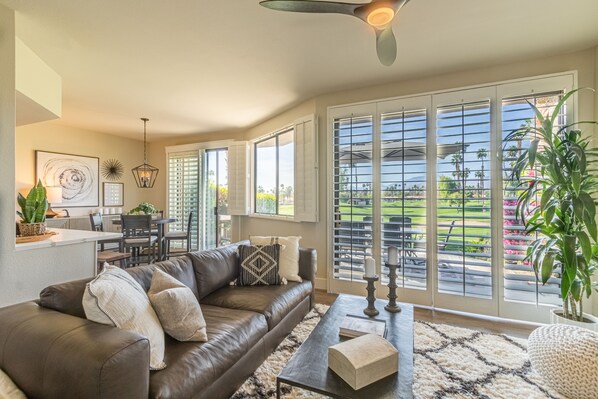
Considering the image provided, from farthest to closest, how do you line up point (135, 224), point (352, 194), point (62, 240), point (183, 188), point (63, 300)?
point (183, 188) → point (135, 224) → point (352, 194) → point (62, 240) → point (63, 300)

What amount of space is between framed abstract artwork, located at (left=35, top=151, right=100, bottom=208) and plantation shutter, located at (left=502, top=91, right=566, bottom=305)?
22.0 feet

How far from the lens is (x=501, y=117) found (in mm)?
2785

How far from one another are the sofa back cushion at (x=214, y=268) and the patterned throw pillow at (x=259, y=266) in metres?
0.08

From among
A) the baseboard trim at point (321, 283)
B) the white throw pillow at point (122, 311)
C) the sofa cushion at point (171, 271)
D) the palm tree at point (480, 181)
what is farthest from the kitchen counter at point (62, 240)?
the palm tree at point (480, 181)

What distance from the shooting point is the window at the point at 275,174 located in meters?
4.27

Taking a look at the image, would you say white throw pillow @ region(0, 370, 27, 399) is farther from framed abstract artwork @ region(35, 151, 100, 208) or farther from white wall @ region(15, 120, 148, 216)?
framed abstract artwork @ region(35, 151, 100, 208)

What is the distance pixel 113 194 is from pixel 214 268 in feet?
15.8

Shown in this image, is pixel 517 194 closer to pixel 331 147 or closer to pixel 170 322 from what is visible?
pixel 331 147

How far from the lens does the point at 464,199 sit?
2912 millimetres

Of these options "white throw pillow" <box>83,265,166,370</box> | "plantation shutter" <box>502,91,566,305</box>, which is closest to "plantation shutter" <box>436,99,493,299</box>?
"plantation shutter" <box>502,91,566,305</box>

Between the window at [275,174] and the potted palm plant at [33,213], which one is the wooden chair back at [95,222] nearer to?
the potted palm plant at [33,213]

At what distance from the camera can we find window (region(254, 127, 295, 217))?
14.0 ft

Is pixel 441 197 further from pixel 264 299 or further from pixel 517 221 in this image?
pixel 264 299

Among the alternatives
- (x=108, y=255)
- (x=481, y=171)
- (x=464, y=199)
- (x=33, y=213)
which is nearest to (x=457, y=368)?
(x=464, y=199)
